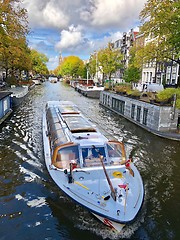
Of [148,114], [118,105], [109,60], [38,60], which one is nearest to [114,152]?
[148,114]

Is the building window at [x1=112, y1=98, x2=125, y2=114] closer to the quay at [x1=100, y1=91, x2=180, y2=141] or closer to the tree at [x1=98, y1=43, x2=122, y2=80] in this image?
the quay at [x1=100, y1=91, x2=180, y2=141]

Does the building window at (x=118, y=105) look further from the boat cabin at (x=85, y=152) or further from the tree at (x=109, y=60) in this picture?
the tree at (x=109, y=60)

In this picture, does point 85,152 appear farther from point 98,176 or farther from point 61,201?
point 61,201

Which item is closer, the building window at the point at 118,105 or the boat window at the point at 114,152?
the boat window at the point at 114,152

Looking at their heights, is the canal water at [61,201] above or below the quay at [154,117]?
below

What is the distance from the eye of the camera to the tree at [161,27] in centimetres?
2255

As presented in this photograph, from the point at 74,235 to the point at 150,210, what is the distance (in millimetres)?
3596


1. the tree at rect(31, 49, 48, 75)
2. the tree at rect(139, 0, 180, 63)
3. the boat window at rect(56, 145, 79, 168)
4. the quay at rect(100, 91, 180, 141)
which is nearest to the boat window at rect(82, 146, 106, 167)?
the boat window at rect(56, 145, 79, 168)

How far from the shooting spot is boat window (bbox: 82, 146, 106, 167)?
9977mm

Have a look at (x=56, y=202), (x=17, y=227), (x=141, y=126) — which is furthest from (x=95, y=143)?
(x=141, y=126)

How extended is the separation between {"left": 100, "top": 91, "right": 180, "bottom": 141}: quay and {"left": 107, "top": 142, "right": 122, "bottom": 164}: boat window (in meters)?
10.7

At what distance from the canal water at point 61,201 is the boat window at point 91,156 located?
1872 millimetres

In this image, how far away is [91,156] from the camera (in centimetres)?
1013

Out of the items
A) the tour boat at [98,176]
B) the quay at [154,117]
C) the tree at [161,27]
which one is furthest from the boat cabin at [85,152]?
the tree at [161,27]
